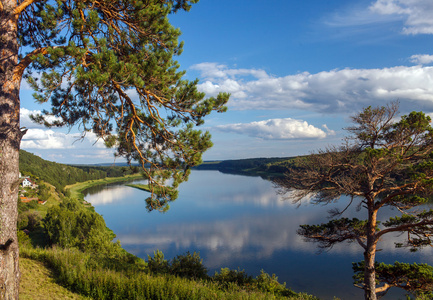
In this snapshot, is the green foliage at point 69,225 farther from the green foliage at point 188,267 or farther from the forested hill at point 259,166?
the forested hill at point 259,166

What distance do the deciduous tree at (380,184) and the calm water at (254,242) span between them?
1.53 metres

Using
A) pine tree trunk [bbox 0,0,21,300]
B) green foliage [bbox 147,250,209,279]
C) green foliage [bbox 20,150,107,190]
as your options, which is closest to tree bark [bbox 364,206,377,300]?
green foliage [bbox 147,250,209,279]

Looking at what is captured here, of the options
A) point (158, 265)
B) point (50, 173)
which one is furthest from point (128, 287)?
point (50, 173)

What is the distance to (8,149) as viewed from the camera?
175 inches

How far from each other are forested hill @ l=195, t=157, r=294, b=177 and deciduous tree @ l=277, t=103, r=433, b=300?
149 feet

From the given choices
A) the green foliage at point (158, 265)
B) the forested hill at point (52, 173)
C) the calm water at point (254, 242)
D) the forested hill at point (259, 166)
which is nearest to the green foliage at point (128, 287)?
the green foliage at point (158, 265)

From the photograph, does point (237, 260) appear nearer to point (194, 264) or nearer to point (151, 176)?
point (194, 264)

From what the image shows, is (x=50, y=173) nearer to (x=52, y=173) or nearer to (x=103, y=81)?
(x=52, y=173)

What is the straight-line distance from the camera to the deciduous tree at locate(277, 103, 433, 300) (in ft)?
27.8

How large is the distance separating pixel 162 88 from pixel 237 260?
63.6 feet

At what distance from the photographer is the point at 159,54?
602cm

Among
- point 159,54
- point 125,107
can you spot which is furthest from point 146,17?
point 125,107

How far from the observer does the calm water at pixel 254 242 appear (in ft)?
62.7

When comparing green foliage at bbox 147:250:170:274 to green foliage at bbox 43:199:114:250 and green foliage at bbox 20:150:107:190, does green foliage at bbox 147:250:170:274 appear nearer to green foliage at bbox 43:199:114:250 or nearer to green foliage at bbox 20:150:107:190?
green foliage at bbox 43:199:114:250
